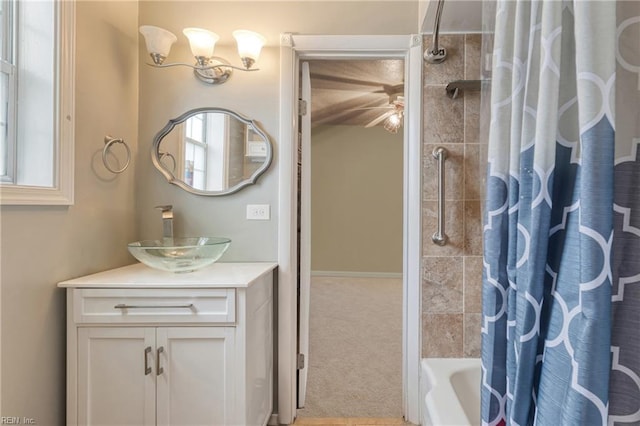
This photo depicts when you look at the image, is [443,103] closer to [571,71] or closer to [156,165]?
[571,71]

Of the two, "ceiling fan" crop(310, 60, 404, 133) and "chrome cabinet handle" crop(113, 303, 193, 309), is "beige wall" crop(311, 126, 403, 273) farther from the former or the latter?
"chrome cabinet handle" crop(113, 303, 193, 309)

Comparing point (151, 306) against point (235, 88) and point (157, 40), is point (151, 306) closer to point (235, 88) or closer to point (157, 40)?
point (235, 88)

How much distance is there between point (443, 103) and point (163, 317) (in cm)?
177

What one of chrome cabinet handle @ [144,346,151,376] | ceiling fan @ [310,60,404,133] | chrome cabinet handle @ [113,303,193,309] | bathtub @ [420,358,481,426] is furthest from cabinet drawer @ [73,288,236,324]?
ceiling fan @ [310,60,404,133]

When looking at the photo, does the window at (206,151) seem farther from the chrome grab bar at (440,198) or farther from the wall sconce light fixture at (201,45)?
the chrome grab bar at (440,198)

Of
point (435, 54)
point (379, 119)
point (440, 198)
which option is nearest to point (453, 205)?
point (440, 198)

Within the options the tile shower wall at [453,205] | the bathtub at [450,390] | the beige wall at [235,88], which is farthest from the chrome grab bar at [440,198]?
the beige wall at [235,88]

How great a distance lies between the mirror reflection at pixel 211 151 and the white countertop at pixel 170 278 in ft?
1.67

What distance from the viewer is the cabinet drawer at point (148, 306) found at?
1.36 metres

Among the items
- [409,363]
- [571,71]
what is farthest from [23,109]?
→ [409,363]

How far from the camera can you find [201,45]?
176 centimetres

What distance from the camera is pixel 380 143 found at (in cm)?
537

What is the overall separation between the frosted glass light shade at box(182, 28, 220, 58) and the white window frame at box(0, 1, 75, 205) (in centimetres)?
50

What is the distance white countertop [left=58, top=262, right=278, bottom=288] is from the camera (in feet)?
4.49
